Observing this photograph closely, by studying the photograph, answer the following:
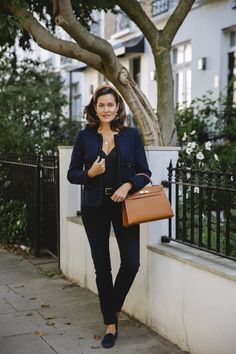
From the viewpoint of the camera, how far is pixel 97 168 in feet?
14.0

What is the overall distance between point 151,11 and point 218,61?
3649 millimetres

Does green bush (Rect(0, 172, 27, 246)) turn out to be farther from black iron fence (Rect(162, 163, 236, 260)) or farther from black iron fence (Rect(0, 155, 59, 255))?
black iron fence (Rect(162, 163, 236, 260))

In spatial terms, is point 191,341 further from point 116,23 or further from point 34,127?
point 116,23

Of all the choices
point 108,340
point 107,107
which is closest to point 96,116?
point 107,107

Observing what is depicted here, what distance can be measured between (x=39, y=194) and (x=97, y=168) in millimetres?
3820

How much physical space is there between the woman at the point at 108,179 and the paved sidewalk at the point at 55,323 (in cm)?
24

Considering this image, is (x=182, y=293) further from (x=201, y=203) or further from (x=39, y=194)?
(x=39, y=194)

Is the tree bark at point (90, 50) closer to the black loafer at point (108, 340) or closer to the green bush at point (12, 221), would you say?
the green bush at point (12, 221)

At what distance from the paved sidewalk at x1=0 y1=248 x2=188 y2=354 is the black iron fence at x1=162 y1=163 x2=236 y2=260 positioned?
0.88 m

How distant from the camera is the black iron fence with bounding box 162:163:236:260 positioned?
14.0 ft

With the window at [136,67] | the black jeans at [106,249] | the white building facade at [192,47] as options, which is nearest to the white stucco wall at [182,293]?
the black jeans at [106,249]

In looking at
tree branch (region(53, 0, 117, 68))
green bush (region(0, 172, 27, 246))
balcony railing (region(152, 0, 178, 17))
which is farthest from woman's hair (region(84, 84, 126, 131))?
balcony railing (region(152, 0, 178, 17))

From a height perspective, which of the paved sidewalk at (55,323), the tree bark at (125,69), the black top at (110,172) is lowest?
the paved sidewalk at (55,323)

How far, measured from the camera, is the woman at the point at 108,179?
4.43 m
